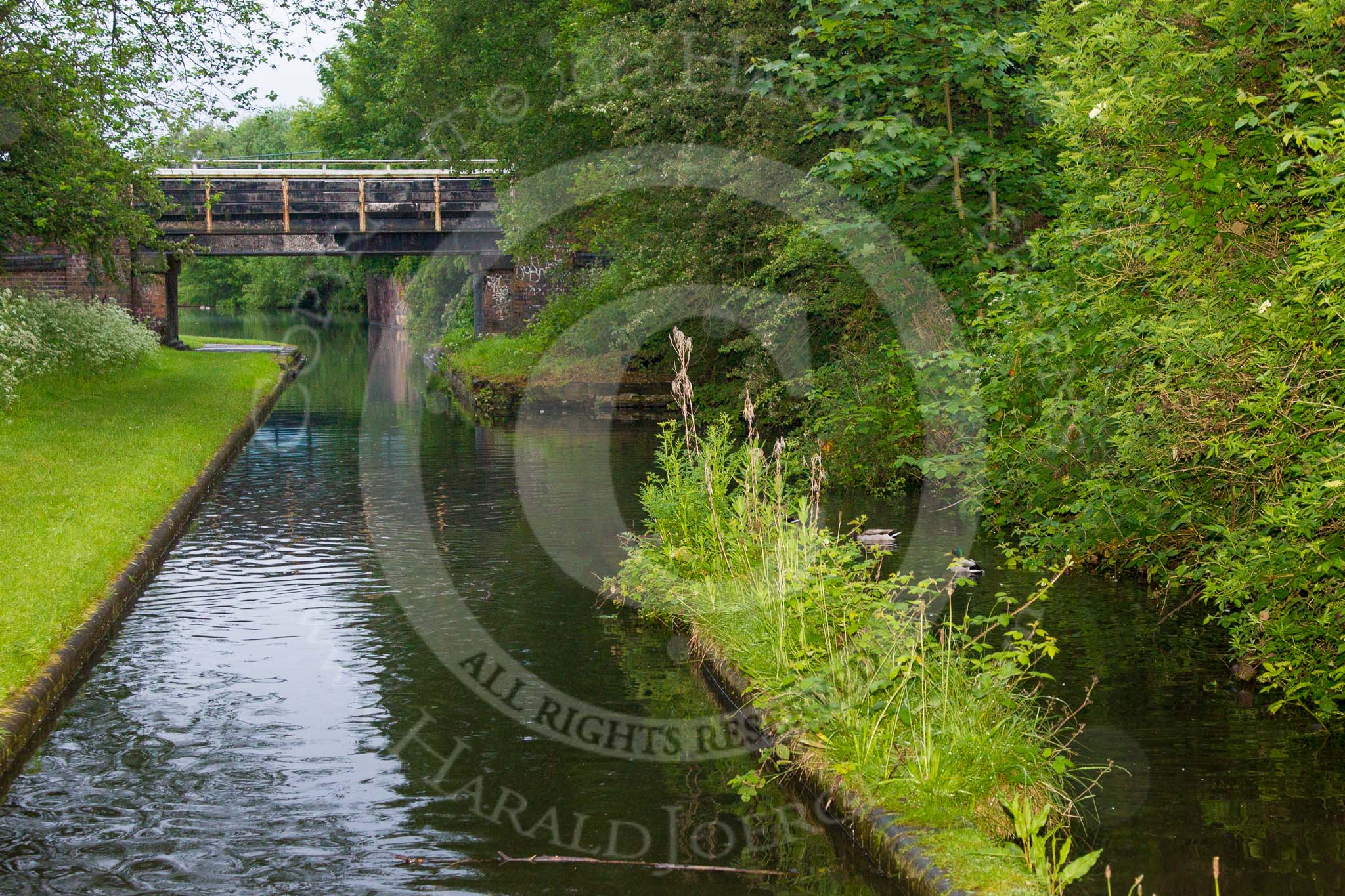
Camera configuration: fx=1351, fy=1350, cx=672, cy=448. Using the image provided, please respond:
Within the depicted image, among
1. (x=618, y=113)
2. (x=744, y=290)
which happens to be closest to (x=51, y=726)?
(x=744, y=290)

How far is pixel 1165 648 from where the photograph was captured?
33.3ft

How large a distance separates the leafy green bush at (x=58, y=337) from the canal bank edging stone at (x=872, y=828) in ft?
51.8

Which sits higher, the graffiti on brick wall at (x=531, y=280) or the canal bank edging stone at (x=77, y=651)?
the graffiti on brick wall at (x=531, y=280)

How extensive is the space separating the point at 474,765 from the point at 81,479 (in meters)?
9.78

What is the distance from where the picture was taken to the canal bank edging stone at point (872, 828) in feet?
18.7

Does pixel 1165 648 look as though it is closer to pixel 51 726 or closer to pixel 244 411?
pixel 51 726

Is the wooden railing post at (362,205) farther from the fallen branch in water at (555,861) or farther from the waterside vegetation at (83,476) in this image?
the fallen branch in water at (555,861)

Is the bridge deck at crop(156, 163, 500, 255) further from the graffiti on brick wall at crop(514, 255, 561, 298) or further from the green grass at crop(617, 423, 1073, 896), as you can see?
the green grass at crop(617, 423, 1073, 896)

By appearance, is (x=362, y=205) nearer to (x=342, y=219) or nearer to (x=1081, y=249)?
(x=342, y=219)

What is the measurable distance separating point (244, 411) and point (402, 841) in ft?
70.5

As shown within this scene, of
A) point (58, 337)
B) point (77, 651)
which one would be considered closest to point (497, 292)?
point (58, 337)

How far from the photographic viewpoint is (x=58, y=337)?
2772cm

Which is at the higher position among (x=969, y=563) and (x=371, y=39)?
(x=371, y=39)

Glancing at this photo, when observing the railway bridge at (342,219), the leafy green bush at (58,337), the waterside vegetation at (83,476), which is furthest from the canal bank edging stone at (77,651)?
the railway bridge at (342,219)
